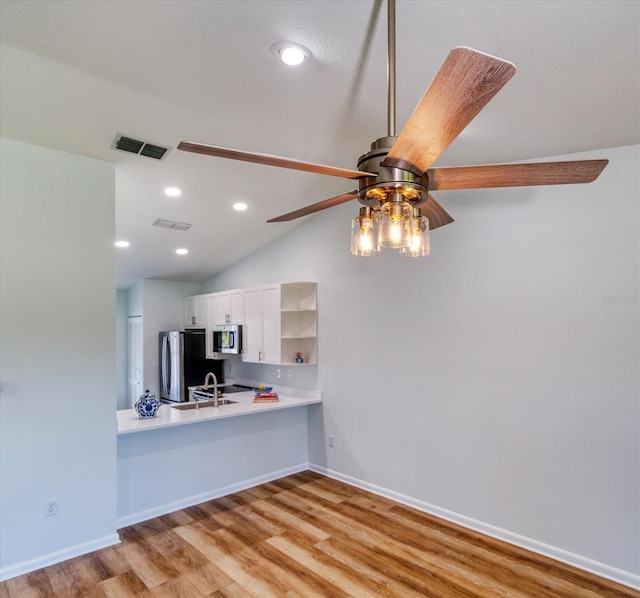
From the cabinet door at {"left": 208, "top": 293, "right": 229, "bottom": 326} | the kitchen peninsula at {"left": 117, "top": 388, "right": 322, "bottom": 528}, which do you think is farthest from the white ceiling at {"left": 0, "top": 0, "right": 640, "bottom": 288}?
the cabinet door at {"left": 208, "top": 293, "right": 229, "bottom": 326}

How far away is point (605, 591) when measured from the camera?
8.73 ft

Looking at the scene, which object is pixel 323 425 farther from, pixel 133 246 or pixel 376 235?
pixel 376 235

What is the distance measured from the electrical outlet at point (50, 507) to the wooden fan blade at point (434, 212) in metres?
3.07

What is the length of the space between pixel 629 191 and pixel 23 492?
440cm

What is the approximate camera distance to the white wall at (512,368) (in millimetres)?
2816

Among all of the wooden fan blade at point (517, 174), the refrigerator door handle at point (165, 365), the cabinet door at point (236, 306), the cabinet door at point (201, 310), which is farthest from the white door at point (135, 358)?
the wooden fan blade at point (517, 174)

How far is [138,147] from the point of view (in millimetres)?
3121

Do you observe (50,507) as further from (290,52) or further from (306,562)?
(290,52)

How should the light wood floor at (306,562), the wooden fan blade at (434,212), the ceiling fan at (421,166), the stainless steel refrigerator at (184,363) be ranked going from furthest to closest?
the stainless steel refrigerator at (184,363) → the light wood floor at (306,562) → the wooden fan blade at (434,212) → the ceiling fan at (421,166)

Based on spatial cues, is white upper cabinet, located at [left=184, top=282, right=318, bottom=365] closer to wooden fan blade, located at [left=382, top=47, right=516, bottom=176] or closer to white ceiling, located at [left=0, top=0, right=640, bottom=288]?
white ceiling, located at [left=0, top=0, right=640, bottom=288]

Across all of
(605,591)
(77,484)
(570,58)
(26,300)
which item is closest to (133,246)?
(26,300)

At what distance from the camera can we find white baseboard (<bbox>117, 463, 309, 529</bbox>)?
3.62 meters

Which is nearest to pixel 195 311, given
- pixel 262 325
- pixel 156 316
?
pixel 156 316

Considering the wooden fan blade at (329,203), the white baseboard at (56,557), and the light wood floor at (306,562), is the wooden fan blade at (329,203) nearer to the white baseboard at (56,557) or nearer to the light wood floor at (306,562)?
the light wood floor at (306,562)
